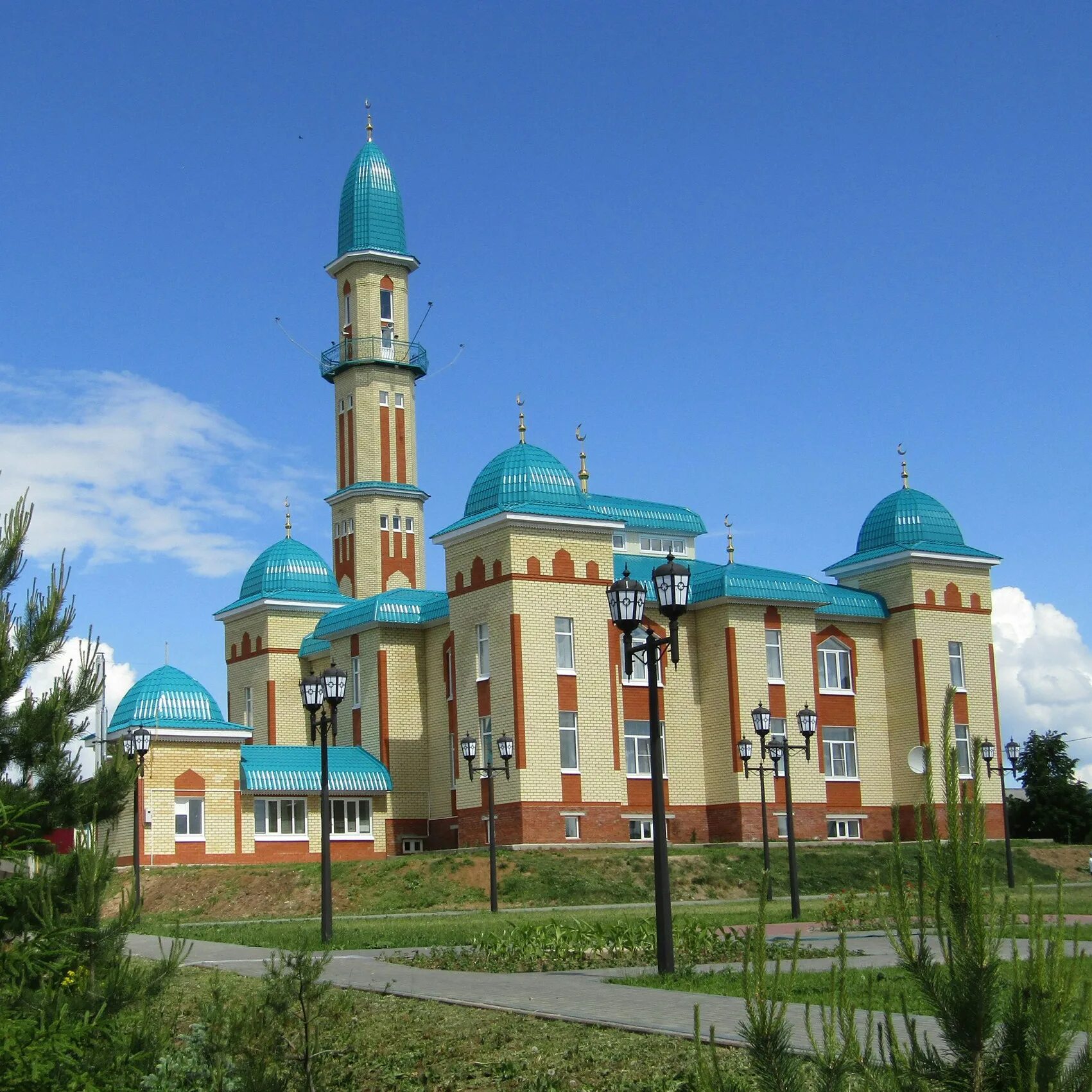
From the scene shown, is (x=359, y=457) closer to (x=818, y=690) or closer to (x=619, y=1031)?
(x=818, y=690)

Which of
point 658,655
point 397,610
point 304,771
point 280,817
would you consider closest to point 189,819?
point 280,817

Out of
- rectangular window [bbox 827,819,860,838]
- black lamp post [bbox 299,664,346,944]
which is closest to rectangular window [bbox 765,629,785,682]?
rectangular window [bbox 827,819,860,838]

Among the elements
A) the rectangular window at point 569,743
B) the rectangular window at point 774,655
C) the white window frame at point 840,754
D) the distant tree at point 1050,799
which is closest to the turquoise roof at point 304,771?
the rectangular window at point 569,743

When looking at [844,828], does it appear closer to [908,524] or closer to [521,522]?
Result: [908,524]

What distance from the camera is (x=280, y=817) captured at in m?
42.9

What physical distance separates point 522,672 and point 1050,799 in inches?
1098

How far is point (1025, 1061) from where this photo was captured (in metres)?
4.48

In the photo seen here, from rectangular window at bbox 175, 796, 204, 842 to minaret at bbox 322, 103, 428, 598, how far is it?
43.7ft

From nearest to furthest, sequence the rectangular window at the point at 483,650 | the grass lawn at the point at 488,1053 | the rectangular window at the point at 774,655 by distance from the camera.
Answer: the grass lawn at the point at 488,1053
the rectangular window at the point at 483,650
the rectangular window at the point at 774,655

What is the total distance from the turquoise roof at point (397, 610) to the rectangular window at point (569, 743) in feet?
19.0

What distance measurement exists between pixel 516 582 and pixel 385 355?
1715 centimetres

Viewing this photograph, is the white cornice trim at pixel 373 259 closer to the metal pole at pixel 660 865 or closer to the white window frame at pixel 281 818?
the white window frame at pixel 281 818

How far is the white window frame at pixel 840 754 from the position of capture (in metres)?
46.1

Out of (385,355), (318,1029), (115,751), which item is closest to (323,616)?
(385,355)
